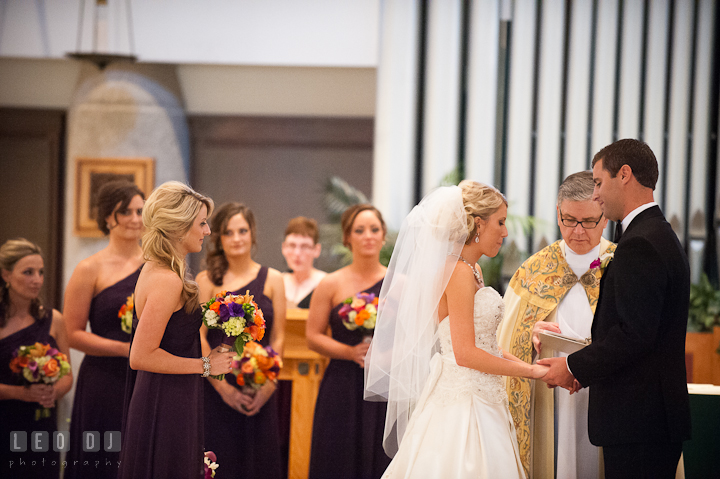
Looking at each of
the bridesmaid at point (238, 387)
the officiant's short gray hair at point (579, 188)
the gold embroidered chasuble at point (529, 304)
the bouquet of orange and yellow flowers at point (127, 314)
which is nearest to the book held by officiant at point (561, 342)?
the gold embroidered chasuble at point (529, 304)

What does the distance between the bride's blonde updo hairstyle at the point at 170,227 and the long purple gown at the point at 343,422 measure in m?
1.36

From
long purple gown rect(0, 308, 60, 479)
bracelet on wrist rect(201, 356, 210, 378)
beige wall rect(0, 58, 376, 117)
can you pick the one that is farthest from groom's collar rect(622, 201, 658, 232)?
beige wall rect(0, 58, 376, 117)

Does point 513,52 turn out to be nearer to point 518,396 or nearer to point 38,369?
point 518,396

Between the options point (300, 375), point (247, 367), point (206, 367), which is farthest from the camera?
point (300, 375)

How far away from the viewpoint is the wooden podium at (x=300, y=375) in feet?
13.7

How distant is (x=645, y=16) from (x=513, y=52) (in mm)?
1403

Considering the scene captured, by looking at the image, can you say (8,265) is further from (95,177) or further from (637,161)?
(637,161)

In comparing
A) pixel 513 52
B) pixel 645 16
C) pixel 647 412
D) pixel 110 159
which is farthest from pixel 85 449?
pixel 645 16

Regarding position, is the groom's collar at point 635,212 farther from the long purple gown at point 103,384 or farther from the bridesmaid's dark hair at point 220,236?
the long purple gown at point 103,384

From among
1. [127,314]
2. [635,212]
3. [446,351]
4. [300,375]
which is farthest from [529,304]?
[127,314]

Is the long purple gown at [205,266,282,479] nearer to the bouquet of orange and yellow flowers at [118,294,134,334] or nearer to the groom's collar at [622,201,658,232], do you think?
the bouquet of orange and yellow flowers at [118,294,134,334]

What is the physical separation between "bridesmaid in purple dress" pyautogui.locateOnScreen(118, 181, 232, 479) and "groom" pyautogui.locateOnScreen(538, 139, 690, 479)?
1.60 metres

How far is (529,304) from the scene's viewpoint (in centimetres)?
316

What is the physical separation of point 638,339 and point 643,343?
3cm
